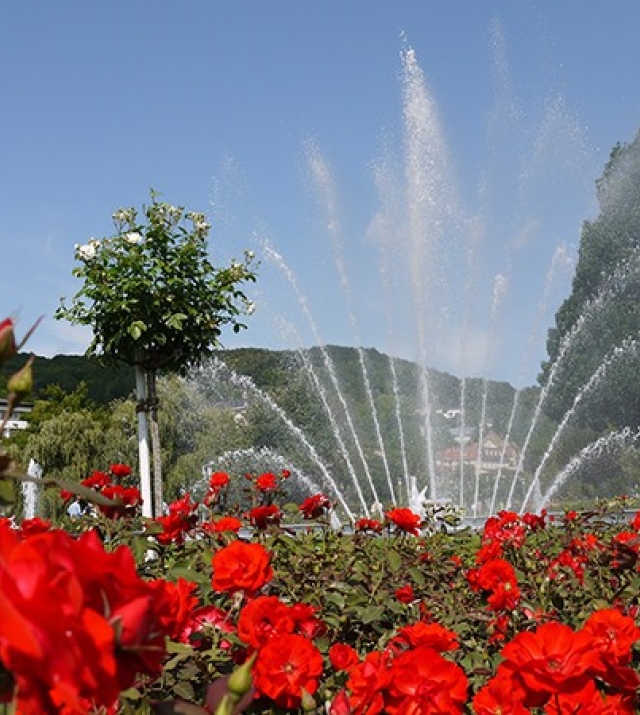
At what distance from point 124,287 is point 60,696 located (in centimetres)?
734

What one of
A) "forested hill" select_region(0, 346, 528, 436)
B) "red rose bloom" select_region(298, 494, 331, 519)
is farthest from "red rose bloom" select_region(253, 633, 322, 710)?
"forested hill" select_region(0, 346, 528, 436)

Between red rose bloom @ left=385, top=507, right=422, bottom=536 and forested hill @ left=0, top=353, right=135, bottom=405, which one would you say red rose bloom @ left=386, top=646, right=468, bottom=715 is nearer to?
red rose bloom @ left=385, top=507, right=422, bottom=536

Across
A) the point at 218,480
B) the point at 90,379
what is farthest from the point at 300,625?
the point at 90,379

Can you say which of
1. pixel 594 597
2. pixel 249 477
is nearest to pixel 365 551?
pixel 249 477

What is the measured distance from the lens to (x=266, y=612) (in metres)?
1.63

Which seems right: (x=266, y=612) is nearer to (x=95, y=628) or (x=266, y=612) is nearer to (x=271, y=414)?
(x=95, y=628)

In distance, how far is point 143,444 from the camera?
770 cm

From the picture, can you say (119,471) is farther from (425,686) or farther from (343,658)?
(425,686)

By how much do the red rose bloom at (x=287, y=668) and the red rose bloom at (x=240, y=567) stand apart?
1.12 feet

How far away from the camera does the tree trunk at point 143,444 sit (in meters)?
7.49

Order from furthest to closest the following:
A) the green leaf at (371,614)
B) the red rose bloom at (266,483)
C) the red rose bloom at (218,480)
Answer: the red rose bloom at (218,480), the red rose bloom at (266,483), the green leaf at (371,614)

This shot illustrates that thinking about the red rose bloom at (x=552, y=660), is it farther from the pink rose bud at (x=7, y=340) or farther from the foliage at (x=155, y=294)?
the foliage at (x=155, y=294)

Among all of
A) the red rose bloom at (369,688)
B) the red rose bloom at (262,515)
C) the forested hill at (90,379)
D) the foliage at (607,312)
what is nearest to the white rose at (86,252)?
the red rose bloom at (262,515)

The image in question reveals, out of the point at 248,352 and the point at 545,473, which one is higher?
the point at 248,352
